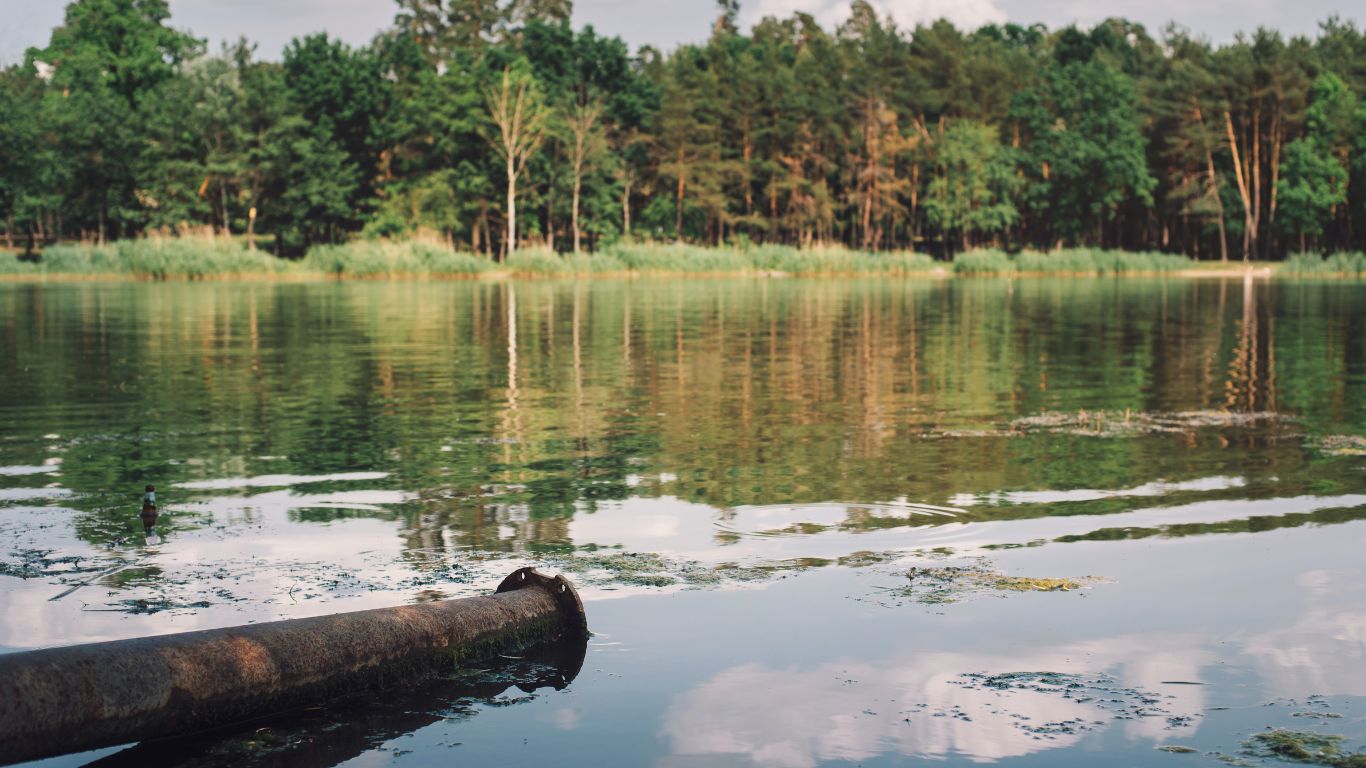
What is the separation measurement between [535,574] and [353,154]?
99.6m

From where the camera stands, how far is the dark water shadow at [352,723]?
6840 millimetres

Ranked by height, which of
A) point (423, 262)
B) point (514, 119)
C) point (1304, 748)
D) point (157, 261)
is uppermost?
point (514, 119)

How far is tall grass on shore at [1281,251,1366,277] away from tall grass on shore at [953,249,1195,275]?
23.1 ft

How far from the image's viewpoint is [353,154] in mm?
104250

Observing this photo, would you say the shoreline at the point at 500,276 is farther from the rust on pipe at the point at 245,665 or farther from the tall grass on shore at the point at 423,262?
the rust on pipe at the point at 245,665

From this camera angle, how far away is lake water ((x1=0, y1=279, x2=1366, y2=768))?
741cm

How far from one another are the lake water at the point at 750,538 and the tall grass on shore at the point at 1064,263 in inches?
2522

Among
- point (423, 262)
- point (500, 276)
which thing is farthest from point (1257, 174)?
point (423, 262)

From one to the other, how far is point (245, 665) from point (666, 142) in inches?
4078

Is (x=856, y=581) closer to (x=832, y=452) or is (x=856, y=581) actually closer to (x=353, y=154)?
(x=832, y=452)

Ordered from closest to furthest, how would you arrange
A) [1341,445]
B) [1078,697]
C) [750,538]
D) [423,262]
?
[1078,697]
[750,538]
[1341,445]
[423,262]

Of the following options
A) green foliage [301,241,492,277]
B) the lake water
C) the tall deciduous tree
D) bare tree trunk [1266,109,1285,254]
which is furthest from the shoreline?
the lake water

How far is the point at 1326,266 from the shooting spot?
305 ft

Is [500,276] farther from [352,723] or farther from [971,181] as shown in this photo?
[352,723]
